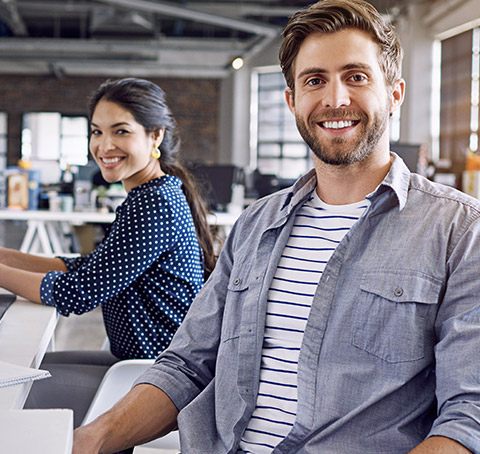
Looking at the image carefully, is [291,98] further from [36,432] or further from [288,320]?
[36,432]

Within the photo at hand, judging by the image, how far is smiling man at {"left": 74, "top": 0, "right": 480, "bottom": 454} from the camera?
3.15 ft

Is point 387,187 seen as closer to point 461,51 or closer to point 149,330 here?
point 149,330

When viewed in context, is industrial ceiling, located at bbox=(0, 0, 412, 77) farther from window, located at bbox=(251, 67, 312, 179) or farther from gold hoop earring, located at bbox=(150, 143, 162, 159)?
gold hoop earring, located at bbox=(150, 143, 162, 159)

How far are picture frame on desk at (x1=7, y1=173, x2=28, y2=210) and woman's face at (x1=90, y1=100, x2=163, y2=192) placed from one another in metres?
3.52

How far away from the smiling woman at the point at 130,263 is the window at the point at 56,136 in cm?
1171

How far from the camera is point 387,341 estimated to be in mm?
970

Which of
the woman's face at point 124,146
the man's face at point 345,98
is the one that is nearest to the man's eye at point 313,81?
the man's face at point 345,98

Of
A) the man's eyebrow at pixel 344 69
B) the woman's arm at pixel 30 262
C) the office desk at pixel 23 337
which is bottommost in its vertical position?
the office desk at pixel 23 337

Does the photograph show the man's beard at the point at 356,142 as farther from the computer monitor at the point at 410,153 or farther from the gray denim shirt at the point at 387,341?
the computer monitor at the point at 410,153

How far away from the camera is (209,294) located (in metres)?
1.25

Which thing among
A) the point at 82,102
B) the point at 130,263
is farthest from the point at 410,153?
the point at 82,102

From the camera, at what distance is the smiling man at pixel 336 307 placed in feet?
3.15

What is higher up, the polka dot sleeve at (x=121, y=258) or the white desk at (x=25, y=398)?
the polka dot sleeve at (x=121, y=258)

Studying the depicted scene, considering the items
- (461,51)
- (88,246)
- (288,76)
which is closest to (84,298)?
(288,76)
